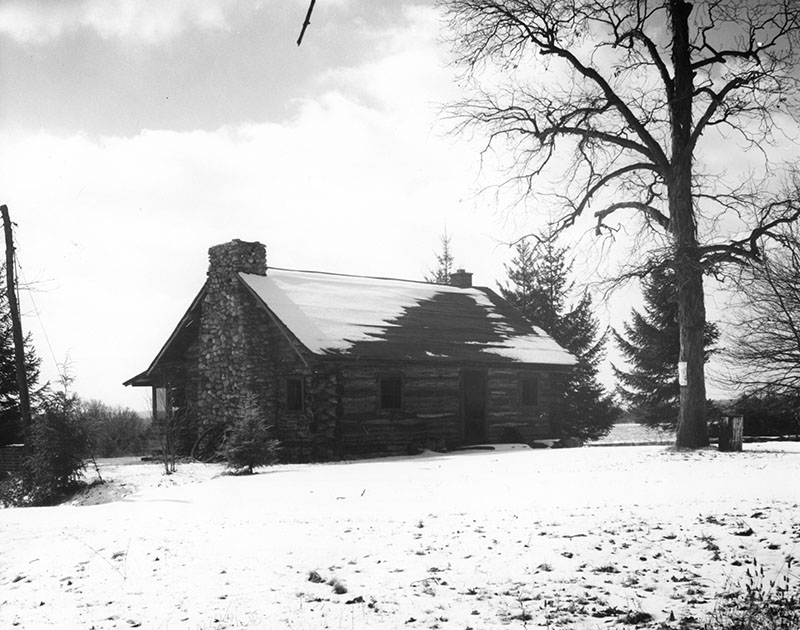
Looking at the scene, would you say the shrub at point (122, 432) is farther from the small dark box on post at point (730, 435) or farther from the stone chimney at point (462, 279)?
the small dark box on post at point (730, 435)

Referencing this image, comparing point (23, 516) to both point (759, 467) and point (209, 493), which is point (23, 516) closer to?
point (209, 493)

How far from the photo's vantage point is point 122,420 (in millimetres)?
45688

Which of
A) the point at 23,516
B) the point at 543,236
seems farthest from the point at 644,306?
the point at 23,516

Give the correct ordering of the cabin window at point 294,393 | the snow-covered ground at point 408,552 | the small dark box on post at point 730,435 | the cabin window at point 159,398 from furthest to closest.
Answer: the cabin window at point 159,398 < the cabin window at point 294,393 < the small dark box on post at point 730,435 < the snow-covered ground at point 408,552

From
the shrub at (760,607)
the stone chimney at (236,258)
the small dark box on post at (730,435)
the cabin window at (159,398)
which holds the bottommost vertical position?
the shrub at (760,607)

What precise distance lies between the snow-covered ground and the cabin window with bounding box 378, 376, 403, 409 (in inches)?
385

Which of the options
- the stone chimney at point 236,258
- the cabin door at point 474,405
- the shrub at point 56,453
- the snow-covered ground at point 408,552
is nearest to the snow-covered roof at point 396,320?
the stone chimney at point 236,258

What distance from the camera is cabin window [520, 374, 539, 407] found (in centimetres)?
2977

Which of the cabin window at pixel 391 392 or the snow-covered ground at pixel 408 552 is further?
the cabin window at pixel 391 392

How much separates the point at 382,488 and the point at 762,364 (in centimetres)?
1018

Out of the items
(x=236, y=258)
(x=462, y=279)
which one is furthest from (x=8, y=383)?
(x=462, y=279)

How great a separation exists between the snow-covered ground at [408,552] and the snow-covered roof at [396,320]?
9695 mm

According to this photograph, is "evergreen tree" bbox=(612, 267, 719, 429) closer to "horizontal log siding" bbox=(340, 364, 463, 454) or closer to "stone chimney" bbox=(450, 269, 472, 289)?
"stone chimney" bbox=(450, 269, 472, 289)

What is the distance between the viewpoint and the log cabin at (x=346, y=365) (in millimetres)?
24656
